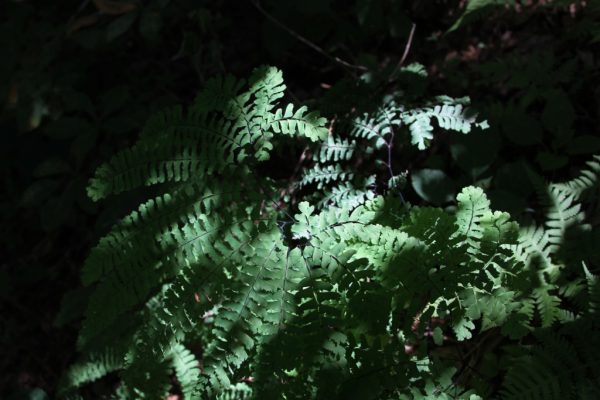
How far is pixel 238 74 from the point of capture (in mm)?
3904

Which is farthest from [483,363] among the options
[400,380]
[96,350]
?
[96,350]

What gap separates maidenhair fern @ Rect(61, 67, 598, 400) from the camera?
68.0 inches

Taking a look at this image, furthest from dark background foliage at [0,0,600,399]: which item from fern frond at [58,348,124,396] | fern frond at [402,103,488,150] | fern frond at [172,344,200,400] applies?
fern frond at [172,344,200,400]

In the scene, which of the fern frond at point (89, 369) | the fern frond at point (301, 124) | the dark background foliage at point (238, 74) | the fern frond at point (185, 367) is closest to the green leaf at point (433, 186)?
the dark background foliage at point (238, 74)

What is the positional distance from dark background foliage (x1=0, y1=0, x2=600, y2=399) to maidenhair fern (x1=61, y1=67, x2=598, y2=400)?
61 centimetres

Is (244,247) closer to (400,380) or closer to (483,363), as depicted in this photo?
(400,380)

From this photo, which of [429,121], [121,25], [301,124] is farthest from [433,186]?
[121,25]

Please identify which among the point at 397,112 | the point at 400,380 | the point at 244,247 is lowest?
the point at 400,380

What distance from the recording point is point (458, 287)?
1799mm

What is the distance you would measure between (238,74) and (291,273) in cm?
241

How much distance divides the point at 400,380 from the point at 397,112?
1290 mm

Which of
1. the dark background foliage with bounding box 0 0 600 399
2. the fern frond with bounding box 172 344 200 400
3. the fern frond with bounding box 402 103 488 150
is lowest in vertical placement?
the fern frond with bounding box 172 344 200 400

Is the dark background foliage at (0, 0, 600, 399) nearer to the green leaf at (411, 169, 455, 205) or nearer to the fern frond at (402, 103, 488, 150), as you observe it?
the green leaf at (411, 169, 455, 205)

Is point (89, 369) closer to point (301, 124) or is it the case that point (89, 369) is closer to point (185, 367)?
point (185, 367)
